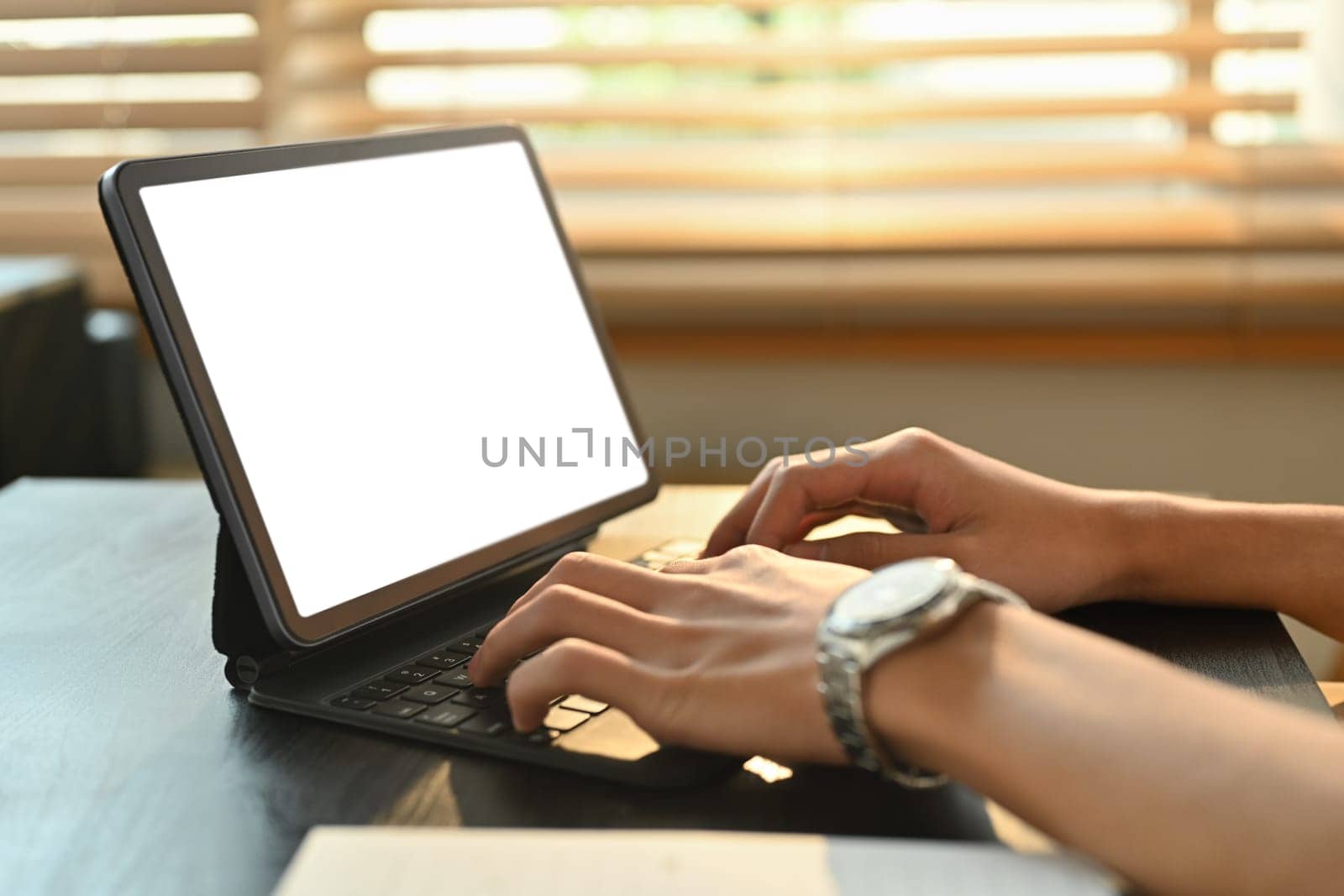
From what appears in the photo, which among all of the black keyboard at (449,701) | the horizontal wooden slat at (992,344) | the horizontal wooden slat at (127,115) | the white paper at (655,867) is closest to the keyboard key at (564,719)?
the black keyboard at (449,701)

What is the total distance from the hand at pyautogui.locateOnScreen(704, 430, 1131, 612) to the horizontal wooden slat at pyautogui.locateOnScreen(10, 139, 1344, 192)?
101 cm

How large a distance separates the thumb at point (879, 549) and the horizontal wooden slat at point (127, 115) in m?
1.36

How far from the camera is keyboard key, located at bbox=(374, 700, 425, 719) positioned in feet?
1.99

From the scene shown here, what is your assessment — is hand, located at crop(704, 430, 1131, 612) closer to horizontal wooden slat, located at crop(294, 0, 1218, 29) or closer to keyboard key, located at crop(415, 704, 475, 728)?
keyboard key, located at crop(415, 704, 475, 728)

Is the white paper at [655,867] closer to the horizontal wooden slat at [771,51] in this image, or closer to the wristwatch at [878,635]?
the wristwatch at [878,635]

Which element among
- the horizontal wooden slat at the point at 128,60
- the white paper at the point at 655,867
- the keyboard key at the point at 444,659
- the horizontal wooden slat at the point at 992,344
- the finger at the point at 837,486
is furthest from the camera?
the horizontal wooden slat at the point at 128,60

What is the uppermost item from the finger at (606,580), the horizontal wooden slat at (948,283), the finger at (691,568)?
the finger at (606,580)

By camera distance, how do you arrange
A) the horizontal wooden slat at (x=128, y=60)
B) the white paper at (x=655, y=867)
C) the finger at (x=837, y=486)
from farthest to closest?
1. the horizontal wooden slat at (x=128, y=60)
2. the finger at (x=837, y=486)
3. the white paper at (x=655, y=867)

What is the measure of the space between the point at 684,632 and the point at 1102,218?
4.27 feet

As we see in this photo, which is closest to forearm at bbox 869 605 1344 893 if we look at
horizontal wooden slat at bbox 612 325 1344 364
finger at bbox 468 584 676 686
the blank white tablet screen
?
finger at bbox 468 584 676 686

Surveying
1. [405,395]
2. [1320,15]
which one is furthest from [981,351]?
[405,395]

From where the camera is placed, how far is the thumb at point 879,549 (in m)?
0.75

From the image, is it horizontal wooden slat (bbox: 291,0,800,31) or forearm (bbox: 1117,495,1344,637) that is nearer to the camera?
forearm (bbox: 1117,495,1344,637)

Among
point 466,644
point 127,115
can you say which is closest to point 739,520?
point 466,644
